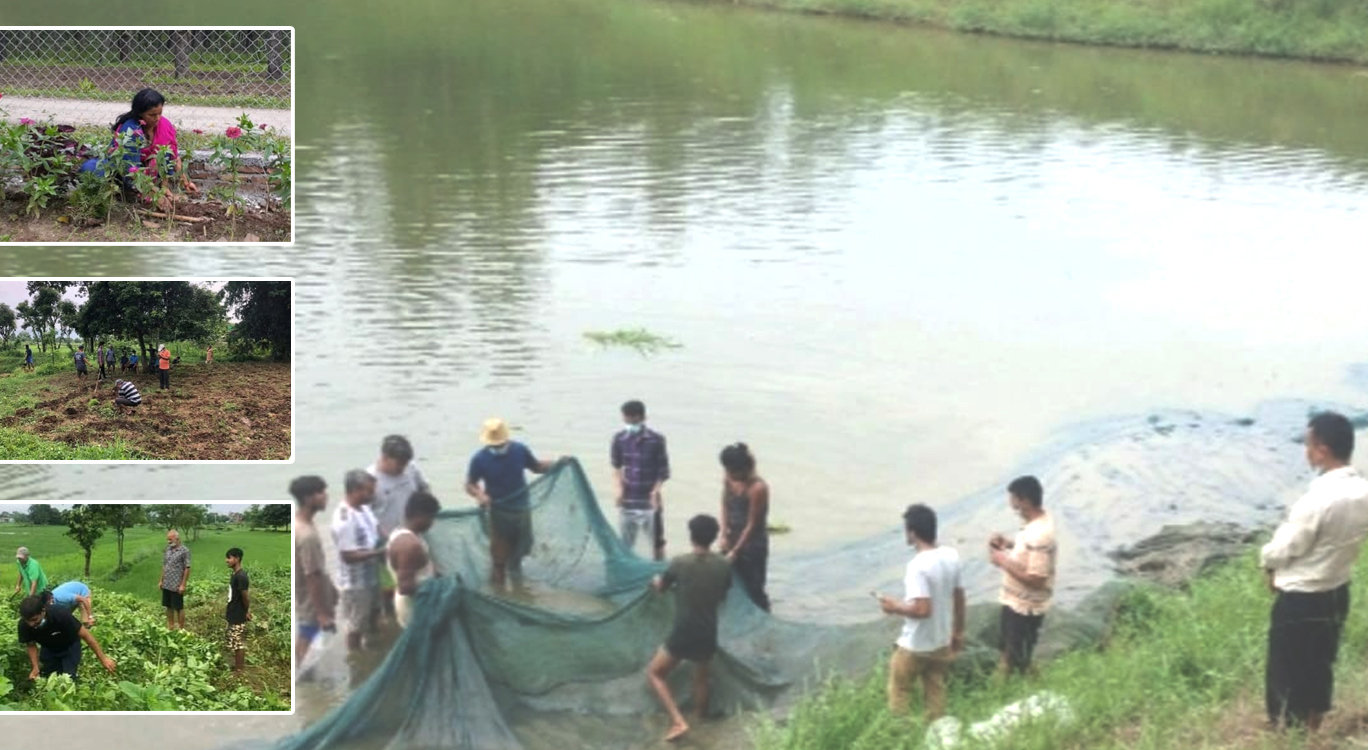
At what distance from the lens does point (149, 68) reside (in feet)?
22.8

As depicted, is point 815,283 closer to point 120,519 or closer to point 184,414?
point 184,414

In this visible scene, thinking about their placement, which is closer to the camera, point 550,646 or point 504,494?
point 550,646

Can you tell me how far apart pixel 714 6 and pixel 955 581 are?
76.2ft

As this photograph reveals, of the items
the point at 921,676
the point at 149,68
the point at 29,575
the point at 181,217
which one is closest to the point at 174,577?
the point at 29,575

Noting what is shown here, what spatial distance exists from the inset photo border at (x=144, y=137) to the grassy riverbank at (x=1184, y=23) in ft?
67.4

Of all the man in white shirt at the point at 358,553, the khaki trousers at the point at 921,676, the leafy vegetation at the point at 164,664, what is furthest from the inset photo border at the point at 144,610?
the khaki trousers at the point at 921,676

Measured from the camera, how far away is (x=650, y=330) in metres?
10.9

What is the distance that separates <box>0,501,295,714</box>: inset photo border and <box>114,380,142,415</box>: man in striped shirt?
0.41 meters

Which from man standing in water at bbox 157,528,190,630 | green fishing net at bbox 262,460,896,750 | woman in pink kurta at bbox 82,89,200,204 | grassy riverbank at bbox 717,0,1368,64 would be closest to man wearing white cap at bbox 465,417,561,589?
green fishing net at bbox 262,460,896,750

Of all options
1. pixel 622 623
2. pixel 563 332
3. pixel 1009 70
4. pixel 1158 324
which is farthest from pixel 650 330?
pixel 1009 70

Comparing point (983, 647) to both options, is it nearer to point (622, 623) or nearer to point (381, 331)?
point (622, 623)

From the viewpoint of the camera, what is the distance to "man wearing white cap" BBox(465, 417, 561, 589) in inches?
255

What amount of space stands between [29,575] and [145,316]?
127 centimetres

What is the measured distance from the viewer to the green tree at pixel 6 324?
6.00 m
